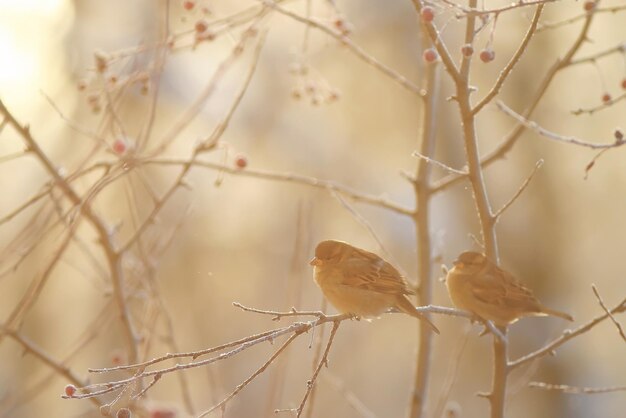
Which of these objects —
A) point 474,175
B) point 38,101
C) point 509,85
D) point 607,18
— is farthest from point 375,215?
point 474,175

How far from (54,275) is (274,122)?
135cm

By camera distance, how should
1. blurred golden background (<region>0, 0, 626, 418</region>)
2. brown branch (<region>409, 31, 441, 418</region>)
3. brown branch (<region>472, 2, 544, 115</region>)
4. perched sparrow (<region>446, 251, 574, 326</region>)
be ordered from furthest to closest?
blurred golden background (<region>0, 0, 626, 418</region>)
brown branch (<region>409, 31, 441, 418</region>)
perched sparrow (<region>446, 251, 574, 326</region>)
brown branch (<region>472, 2, 544, 115</region>)

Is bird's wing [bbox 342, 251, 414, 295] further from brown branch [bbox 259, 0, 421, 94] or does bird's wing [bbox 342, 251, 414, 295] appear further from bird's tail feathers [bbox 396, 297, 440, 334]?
brown branch [bbox 259, 0, 421, 94]

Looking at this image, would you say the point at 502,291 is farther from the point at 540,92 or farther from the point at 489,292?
the point at 540,92

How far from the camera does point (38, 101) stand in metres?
2.28

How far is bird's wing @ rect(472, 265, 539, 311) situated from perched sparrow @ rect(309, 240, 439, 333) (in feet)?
0.35

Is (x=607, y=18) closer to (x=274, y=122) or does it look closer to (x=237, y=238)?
(x=274, y=122)

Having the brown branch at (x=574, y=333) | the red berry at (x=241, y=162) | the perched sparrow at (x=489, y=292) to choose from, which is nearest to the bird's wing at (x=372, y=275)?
the perched sparrow at (x=489, y=292)

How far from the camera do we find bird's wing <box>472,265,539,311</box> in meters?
1.30

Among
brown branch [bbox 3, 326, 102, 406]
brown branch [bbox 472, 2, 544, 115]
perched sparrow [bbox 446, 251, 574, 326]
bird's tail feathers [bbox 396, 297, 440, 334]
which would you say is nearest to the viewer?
brown branch [bbox 472, 2, 544, 115]

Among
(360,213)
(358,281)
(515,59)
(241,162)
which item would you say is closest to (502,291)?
(358,281)

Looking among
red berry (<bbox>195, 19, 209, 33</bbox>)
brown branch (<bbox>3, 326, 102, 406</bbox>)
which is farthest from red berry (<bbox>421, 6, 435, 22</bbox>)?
brown branch (<bbox>3, 326, 102, 406</bbox>)

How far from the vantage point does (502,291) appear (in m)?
1.30

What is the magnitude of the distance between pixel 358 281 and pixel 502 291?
0.22 metres
